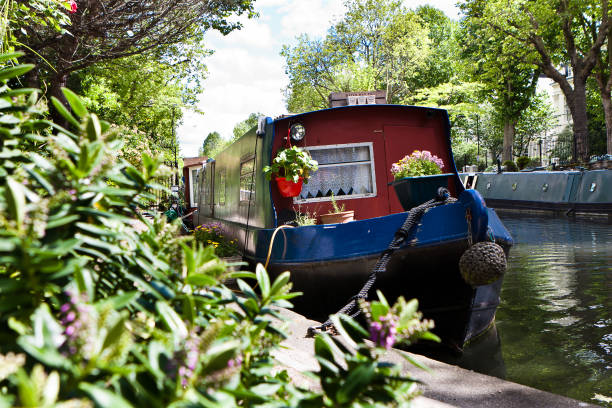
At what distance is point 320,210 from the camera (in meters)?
8.00

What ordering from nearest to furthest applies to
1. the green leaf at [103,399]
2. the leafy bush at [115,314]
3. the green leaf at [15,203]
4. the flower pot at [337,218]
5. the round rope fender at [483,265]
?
the green leaf at [103,399]
the leafy bush at [115,314]
the green leaf at [15,203]
the round rope fender at [483,265]
the flower pot at [337,218]

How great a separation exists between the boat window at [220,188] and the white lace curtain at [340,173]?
5142mm

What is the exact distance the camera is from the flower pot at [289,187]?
7.40 metres

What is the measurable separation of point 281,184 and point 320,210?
0.83m

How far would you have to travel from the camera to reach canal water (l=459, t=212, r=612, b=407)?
5445 millimetres

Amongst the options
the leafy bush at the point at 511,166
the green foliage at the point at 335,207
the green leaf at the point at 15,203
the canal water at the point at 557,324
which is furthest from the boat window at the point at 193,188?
the green leaf at the point at 15,203

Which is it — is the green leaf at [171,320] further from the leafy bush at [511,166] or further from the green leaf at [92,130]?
the leafy bush at [511,166]

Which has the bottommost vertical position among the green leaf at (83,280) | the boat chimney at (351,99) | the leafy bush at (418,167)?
the green leaf at (83,280)

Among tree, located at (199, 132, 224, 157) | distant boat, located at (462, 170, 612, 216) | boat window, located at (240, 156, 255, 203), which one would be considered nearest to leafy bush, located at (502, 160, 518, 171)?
distant boat, located at (462, 170, 612, 216)

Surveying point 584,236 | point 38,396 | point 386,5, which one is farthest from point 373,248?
point 386,5

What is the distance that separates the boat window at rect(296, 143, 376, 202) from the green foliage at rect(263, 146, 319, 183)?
59cm

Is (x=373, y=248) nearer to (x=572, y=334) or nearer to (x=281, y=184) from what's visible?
(x=281, y=184)

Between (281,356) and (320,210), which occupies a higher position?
(320,210)

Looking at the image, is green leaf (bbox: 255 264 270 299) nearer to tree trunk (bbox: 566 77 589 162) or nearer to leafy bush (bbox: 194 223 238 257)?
leafy bush (bbox: 194 223 238 257)
